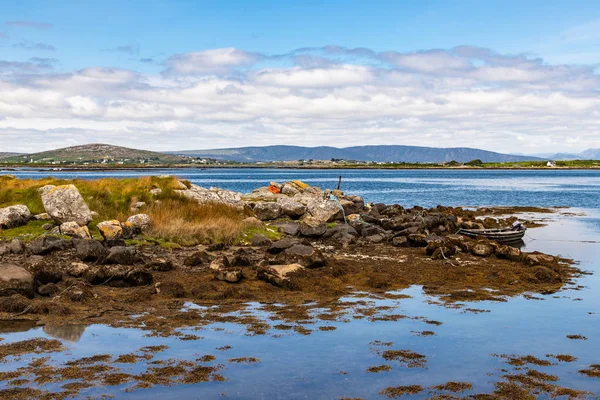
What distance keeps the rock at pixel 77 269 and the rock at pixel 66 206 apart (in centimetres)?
845

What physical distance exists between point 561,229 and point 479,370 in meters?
29.1

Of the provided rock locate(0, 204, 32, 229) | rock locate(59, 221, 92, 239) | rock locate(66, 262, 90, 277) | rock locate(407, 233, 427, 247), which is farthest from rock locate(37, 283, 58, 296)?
rock locate(407, 233, 427, 247)

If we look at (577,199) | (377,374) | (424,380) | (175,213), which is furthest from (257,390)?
(577,199)

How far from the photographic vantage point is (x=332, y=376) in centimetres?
1018

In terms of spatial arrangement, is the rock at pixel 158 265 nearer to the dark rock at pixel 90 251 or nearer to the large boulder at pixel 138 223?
the dark rock at pixel 90 251

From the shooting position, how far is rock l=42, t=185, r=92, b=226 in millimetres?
25750

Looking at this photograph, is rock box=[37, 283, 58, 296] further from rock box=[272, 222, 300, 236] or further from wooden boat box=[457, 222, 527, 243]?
wooden boat box=[457, 222, 527, 243]

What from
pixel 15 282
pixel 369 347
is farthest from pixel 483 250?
pixel 15 282

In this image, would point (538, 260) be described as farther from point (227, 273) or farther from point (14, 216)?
point (14, 216)

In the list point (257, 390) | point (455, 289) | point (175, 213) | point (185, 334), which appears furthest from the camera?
point (175, 213)

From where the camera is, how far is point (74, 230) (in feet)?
78.3

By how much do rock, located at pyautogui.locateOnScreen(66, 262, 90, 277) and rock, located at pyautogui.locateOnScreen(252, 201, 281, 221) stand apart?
16149 mm

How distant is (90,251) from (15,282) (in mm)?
4738

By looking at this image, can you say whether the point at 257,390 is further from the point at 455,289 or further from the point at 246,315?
the point at 455,289
